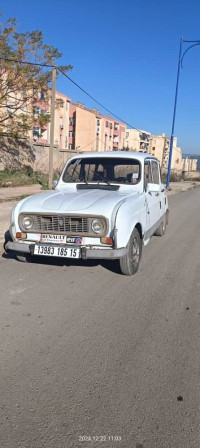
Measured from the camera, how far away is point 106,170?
5.52m

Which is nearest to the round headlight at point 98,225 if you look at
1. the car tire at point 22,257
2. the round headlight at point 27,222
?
the round headlight at point 27,222

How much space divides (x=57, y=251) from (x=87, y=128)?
59841mm

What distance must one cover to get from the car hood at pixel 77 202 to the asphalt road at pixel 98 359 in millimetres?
957

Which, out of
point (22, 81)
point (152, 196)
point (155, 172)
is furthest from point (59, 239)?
point (22, 81)

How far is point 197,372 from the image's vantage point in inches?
101

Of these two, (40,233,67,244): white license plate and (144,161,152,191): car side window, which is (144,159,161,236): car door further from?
(40,233,67,244): white license plate

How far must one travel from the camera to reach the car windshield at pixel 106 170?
213 inches

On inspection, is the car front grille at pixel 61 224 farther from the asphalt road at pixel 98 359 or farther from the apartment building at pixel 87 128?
the apartment building at pixel 87 128

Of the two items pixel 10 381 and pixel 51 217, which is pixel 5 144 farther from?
pixel 10 381

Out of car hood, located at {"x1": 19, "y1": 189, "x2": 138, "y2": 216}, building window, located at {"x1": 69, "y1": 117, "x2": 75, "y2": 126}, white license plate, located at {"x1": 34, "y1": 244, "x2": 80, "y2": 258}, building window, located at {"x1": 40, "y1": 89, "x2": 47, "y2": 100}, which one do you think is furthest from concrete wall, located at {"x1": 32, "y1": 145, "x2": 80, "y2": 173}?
building window, located at {"x1": 69, "y1": 117, "x2": 75, "y2": 126}

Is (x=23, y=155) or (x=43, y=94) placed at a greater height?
(x=43, y=94)

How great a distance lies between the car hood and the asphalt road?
37.7 inches

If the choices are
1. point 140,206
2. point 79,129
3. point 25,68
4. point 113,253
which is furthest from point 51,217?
point 79,129

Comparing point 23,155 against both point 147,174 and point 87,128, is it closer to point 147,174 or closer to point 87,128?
point 147,174
